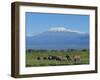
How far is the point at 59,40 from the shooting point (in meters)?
2.12

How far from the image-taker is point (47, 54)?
2.07 m

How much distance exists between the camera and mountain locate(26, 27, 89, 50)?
2.03m

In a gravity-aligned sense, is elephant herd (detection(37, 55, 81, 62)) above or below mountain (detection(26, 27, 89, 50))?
below

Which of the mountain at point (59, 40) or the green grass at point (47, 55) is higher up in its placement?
the mountain at point (59, 40)

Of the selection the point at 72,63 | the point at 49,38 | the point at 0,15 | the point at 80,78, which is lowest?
the point at 80,78

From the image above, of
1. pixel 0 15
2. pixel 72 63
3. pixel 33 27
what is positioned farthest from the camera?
pixel 72 63

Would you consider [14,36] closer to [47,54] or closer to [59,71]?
[47,54]

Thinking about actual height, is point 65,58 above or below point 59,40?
below

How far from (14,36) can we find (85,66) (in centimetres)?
68

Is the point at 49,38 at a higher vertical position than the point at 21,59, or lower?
higher

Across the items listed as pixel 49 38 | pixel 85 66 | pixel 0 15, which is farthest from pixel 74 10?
pixel 0 15

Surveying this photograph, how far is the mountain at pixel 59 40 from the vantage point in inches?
80.0

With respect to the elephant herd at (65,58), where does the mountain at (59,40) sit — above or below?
above

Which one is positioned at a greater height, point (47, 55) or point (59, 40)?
point (59, 40)
